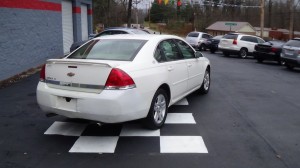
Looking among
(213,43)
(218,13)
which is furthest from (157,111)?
(218,13)

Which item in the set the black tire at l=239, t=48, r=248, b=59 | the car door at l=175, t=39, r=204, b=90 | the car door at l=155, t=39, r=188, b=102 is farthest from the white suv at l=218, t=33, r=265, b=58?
the car door at l=155, t=39, r=188, b=102

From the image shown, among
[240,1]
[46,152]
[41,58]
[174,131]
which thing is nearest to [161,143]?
[174,131]

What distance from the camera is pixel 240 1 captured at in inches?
2931

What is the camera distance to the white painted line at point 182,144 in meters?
4.77

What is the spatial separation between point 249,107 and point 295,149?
256 cm

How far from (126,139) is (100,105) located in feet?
2.68

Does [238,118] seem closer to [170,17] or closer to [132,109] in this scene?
[132,109]

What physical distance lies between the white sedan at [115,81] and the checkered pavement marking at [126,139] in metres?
0.29

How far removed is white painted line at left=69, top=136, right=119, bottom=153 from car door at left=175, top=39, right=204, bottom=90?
2.47 m

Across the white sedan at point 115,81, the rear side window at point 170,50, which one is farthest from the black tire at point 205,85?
the white sedan at point 115,81

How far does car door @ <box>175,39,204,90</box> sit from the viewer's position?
7.01 meters

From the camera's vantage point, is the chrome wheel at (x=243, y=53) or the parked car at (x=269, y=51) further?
the chrome wheel at (x=243, y=53)

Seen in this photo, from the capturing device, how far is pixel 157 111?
5652 millimetres

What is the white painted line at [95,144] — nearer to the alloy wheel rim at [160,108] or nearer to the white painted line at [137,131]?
the white painted line at [137,131]
